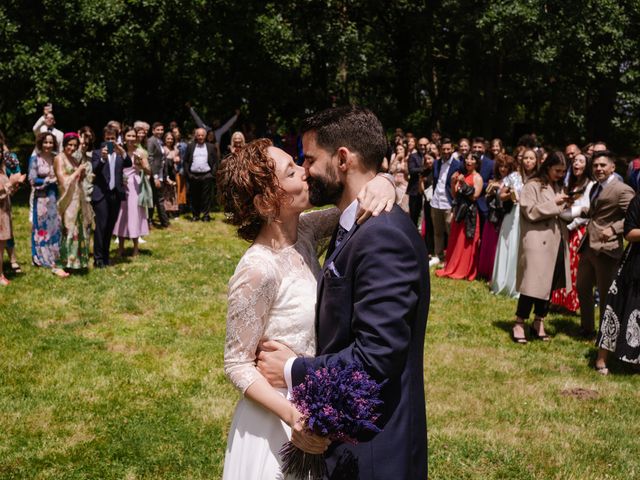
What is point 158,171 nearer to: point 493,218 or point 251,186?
point 493,218

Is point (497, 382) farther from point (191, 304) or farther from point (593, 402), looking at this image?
point (191, 304)

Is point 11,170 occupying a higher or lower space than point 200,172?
higher

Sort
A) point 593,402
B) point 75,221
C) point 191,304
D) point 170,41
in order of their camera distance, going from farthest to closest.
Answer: point 170,41, point 75,221, point 191,304, point 593,402

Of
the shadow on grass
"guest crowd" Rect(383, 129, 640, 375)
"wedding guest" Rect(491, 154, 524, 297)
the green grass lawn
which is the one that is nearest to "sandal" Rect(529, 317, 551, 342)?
"guest crowd" Rect(383, 129, 640, 375)

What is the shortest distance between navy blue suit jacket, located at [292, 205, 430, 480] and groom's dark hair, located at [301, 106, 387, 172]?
0.30 metres

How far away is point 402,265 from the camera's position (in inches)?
90.0

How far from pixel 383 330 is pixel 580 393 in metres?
4.93

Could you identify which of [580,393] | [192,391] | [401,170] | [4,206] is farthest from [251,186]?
[401,170]

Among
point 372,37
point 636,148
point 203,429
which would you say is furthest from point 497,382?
point 636,148

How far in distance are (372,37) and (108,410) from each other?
21.9 m

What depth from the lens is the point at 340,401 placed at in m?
2.20

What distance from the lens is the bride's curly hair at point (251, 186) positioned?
2.85 metres

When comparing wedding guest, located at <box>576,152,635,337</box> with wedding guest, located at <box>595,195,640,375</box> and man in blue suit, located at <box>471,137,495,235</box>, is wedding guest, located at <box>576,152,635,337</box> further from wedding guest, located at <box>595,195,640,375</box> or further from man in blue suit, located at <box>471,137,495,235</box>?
man in blue suit, located at <box>471,137,495,235</box>

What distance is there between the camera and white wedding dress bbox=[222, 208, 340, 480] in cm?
269
